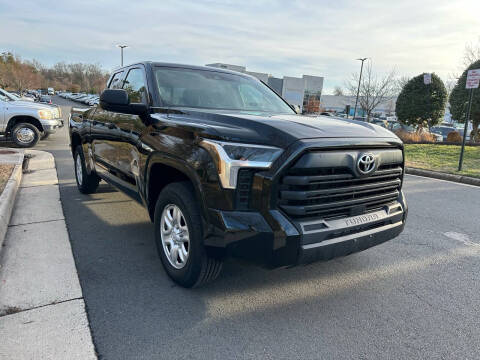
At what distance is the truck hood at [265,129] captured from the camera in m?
2.46

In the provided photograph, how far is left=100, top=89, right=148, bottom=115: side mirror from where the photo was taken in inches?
A: 131

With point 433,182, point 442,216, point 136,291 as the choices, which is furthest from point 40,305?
point 433,182

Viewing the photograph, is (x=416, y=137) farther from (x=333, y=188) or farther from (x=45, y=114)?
(x=333, y=188)

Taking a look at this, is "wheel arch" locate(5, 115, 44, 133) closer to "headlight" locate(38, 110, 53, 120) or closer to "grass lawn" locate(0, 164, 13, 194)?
"headlight" locate(38, 110, 53, 120)

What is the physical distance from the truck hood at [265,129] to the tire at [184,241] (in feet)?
1.69

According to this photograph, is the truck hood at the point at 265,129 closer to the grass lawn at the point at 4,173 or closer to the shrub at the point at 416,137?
the grass lawn at the point at 4,173

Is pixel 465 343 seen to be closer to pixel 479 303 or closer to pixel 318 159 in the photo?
pixel 479 303

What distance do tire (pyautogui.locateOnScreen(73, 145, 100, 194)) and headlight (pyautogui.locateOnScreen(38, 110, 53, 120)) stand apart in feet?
19.8

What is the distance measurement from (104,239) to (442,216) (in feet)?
15.5

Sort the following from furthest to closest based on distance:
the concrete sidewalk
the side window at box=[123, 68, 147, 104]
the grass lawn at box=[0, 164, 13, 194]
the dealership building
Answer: the dealership building < the grass lawn at box=[0, 164, 13, 194] < the side window at box=[123, 68, 147, 104] < the concrete sidewalk

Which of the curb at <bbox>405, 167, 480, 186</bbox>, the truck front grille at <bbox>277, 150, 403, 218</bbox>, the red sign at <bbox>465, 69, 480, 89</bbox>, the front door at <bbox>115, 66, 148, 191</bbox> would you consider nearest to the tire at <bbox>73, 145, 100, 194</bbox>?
the front door at <bbox>115, 66, 148, 191</bbox>

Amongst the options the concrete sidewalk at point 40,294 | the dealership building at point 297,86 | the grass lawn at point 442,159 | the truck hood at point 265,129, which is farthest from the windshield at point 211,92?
the dealership building at point 297,86

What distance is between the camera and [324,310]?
279 cm

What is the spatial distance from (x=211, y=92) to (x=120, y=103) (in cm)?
97
